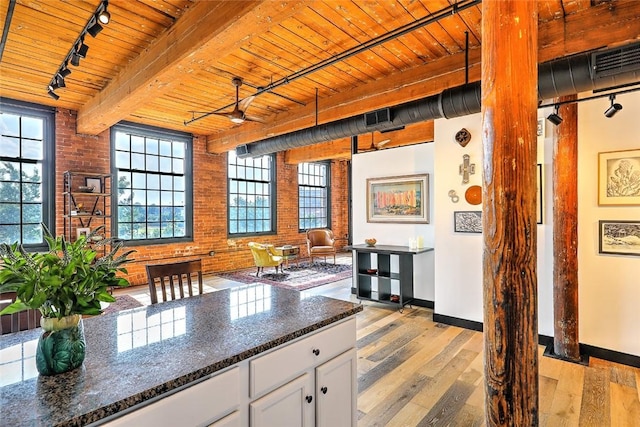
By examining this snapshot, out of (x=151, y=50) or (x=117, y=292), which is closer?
(x=151, y=50)

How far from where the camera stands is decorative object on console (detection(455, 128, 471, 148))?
155 inches

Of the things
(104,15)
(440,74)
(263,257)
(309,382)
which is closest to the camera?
(309,382)

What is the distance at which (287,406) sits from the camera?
1.49 meters

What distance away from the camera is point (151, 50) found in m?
3.36

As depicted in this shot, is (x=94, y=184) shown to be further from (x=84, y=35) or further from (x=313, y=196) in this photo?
(x=313, y=196)

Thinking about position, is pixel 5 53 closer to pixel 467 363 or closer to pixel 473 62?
pixel 473 62

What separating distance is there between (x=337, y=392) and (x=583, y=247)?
9.76 feet

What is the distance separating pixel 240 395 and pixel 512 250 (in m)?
1.33

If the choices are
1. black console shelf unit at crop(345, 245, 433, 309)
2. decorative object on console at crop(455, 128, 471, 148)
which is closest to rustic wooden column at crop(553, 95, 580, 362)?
decorative object on console at crop(455, 128, 471, 148)

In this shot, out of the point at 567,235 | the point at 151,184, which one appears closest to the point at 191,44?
the point at 567,235

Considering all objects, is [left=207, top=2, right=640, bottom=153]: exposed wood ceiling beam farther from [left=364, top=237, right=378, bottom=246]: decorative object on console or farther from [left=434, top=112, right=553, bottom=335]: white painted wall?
[left=364, top=237, right=378, bottom=246]: decorative object on console

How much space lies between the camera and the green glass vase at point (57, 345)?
3.57 feet

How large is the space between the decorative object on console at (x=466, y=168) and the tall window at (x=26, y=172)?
20.5 ft

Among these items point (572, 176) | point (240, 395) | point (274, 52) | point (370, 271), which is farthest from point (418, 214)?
point (240, 395)
